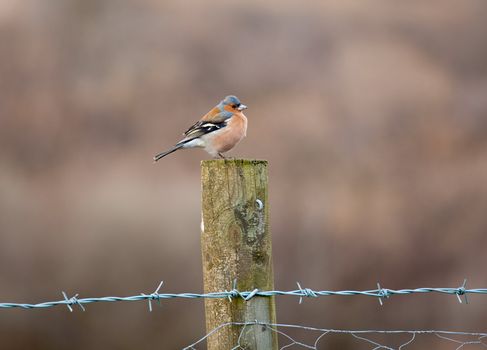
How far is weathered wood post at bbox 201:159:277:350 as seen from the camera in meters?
2.40

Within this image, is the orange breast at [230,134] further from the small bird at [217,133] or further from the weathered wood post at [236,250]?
the weathered wood post at [236,250]

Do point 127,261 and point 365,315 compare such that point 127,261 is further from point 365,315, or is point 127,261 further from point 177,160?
point 365,315

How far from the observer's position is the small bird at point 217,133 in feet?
15.9

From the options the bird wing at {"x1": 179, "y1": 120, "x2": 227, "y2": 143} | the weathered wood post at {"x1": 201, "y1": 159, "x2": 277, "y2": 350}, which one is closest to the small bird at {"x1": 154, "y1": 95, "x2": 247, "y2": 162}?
the bird wing at {"x1": 179, "y1": 120, "x2": 227, "y2": 143}

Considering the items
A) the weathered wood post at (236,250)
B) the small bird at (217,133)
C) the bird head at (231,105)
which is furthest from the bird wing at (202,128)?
the weathered wood post at (236,250)

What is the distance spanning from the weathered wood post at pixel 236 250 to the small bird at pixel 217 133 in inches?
94.0

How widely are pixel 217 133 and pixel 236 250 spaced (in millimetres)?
2496

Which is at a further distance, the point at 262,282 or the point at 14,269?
the point at 14,269

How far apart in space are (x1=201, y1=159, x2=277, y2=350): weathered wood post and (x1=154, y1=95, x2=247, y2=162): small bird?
7.83 ft

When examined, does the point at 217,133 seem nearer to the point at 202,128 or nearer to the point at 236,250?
the point at 202,128

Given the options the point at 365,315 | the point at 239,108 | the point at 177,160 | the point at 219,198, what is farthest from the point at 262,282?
the point at 365,315

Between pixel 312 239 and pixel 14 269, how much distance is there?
4.78 metres

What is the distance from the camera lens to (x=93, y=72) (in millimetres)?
11344

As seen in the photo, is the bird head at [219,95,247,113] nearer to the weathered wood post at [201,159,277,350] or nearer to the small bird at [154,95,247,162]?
the small bird at [154,95,247,162]
